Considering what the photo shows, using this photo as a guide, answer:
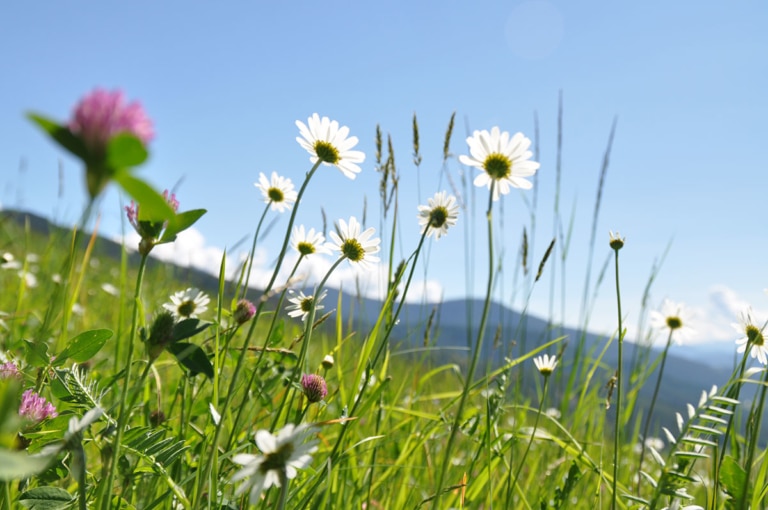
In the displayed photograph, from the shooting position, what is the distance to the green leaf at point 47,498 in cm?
63

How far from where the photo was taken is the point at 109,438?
0.66 m

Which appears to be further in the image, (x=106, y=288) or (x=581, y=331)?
(x=106, y=288)

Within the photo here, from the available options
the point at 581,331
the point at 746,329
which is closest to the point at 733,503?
the point at 746,329

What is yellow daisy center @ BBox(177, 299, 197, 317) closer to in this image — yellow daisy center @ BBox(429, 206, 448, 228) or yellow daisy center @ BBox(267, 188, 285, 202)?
yellow daisy center @ BBox(267, 188, 285, 202)

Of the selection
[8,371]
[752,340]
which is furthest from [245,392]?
[752,340]

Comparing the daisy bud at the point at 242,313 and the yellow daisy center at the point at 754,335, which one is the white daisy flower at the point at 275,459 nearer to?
the daisy bud at the point at 242,313

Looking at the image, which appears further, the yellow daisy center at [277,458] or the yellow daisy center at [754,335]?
the yellow daisy center at [754,335]

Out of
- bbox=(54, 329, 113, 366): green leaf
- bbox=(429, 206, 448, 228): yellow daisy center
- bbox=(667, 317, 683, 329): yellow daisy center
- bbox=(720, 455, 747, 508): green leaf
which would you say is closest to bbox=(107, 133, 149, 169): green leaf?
bbox=(54, 329, 113, 366): green leaf

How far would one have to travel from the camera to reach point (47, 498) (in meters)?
0.65

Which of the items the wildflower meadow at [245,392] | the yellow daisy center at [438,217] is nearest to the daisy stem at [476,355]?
the wildflower meadow at [245,392]

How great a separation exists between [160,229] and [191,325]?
0.42 feet

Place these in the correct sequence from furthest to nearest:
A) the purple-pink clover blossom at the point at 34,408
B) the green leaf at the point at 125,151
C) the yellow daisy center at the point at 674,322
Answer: the yellow daisy center at the point at 674,322, the purple-pink clover blossom at the point at 34,408, the green leaf at the point at 125,151

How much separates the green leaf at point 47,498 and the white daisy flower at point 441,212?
607 mm

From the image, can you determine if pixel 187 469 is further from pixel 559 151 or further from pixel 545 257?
pixel 559 151
